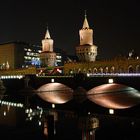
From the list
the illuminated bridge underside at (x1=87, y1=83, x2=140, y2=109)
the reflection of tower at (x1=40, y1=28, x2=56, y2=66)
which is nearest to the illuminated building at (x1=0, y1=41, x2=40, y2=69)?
the reflection of tower at (x1=40, y1=28, x2=56, y2=66)

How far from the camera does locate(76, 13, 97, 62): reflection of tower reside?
254 ft

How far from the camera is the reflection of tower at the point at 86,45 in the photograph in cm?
7733

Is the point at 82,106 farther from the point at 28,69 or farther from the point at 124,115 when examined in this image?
the point at 28,69

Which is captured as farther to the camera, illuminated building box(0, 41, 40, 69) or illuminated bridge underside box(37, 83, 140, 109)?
illuminated building box(0, 41, 40, 69)

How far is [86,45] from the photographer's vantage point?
77.8m

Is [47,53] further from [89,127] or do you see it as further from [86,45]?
[89,127]

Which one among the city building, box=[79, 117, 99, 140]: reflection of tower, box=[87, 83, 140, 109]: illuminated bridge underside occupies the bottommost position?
box=[79, 117, 99, 140]: reflection of tower

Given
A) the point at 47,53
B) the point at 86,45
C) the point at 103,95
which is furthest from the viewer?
the point at 47,53

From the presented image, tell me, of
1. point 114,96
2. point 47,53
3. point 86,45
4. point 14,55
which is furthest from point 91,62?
point 14,55

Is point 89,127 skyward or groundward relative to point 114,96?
groundward

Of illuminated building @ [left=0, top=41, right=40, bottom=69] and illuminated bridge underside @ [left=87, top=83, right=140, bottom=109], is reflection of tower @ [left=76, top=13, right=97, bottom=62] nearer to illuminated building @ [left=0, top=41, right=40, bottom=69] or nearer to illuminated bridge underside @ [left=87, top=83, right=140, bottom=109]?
illuminated bridge underside @ [left=87, top=83, right=140, bottom=109]

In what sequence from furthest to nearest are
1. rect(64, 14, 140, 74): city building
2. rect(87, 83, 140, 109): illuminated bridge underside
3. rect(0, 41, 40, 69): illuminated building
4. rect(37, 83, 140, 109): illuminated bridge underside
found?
rect(0, 41, 40, 69): illuminated building < rect(64, 14, 140, 74): city building < rect(37, 83, 140, 109): illuminated bridge underside < rect(87, 83, 140, 109): illuminated bridge underside

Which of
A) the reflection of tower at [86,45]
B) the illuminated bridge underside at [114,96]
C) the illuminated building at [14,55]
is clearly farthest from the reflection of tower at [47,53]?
the illuminated bridge underside at [114,96]

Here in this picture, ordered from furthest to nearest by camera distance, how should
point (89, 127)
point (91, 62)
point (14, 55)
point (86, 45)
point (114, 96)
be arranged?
1. point (14, 55)
2. point (86, 45)
3. point (91, 62)
4. point (114, 96)
5. point (89, 127)
